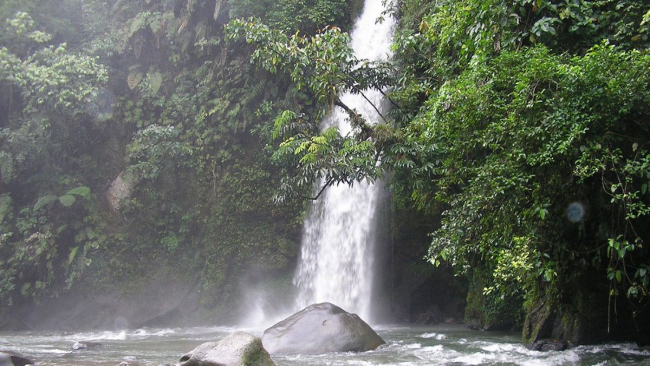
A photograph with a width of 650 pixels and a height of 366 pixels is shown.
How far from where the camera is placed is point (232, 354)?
639 centimetres

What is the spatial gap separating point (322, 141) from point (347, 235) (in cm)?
487

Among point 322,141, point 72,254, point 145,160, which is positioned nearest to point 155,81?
point 145,160

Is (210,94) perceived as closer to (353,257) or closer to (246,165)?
Answer: (246,165)

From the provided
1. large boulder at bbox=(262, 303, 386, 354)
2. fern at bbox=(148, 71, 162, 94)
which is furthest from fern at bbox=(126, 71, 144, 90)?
large boulder at bbox=(262, 303, 386, 354)

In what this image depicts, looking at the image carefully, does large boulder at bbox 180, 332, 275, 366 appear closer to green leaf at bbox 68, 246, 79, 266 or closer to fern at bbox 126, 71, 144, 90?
green leaf at bbox 68, 246, 79, 266

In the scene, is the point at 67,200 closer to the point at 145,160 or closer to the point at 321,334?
the point at 145,160

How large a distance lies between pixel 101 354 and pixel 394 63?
792 cm

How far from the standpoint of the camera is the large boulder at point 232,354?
20.7 ft

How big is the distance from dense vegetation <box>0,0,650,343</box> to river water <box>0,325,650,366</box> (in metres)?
0.65

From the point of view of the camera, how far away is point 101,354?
909cm

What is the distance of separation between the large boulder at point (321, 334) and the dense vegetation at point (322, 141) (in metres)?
1.76

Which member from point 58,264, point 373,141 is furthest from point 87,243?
point 373,141

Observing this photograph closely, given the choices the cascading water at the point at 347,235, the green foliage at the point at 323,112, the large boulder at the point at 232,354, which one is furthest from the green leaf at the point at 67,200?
the large boulder at the point at 232,354

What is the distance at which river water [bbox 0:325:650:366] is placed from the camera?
24.2 feet
